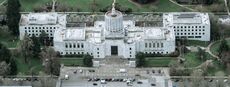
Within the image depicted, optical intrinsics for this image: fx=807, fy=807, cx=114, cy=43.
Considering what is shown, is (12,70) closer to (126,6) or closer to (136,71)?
(136,71)

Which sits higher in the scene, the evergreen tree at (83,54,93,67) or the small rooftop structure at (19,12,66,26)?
the small rooftop structure at (19,12,66,26)

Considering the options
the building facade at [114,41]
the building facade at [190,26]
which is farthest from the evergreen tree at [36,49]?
the building facade at [190,26]

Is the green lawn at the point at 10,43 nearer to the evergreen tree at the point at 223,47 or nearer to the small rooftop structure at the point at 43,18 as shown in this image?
the small rooftop structure at the point at 43,18

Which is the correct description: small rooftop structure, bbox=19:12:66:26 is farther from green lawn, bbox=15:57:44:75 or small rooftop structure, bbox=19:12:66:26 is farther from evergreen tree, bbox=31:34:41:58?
green lawn, bbox=15:57:44:75

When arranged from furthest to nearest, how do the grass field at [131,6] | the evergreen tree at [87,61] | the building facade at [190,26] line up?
the grass field at [131,6]
the building facade at [190,26]
the evergreen tree at [87,61]

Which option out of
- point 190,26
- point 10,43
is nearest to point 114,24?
point 190,26

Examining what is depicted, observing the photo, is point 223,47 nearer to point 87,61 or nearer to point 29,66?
point 87,61

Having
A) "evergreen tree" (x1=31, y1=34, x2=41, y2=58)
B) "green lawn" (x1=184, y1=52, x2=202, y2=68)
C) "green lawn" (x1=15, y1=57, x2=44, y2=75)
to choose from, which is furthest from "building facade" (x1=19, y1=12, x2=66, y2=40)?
"green lawn" (x1=184, y1=52, x2=202, y2=68)
